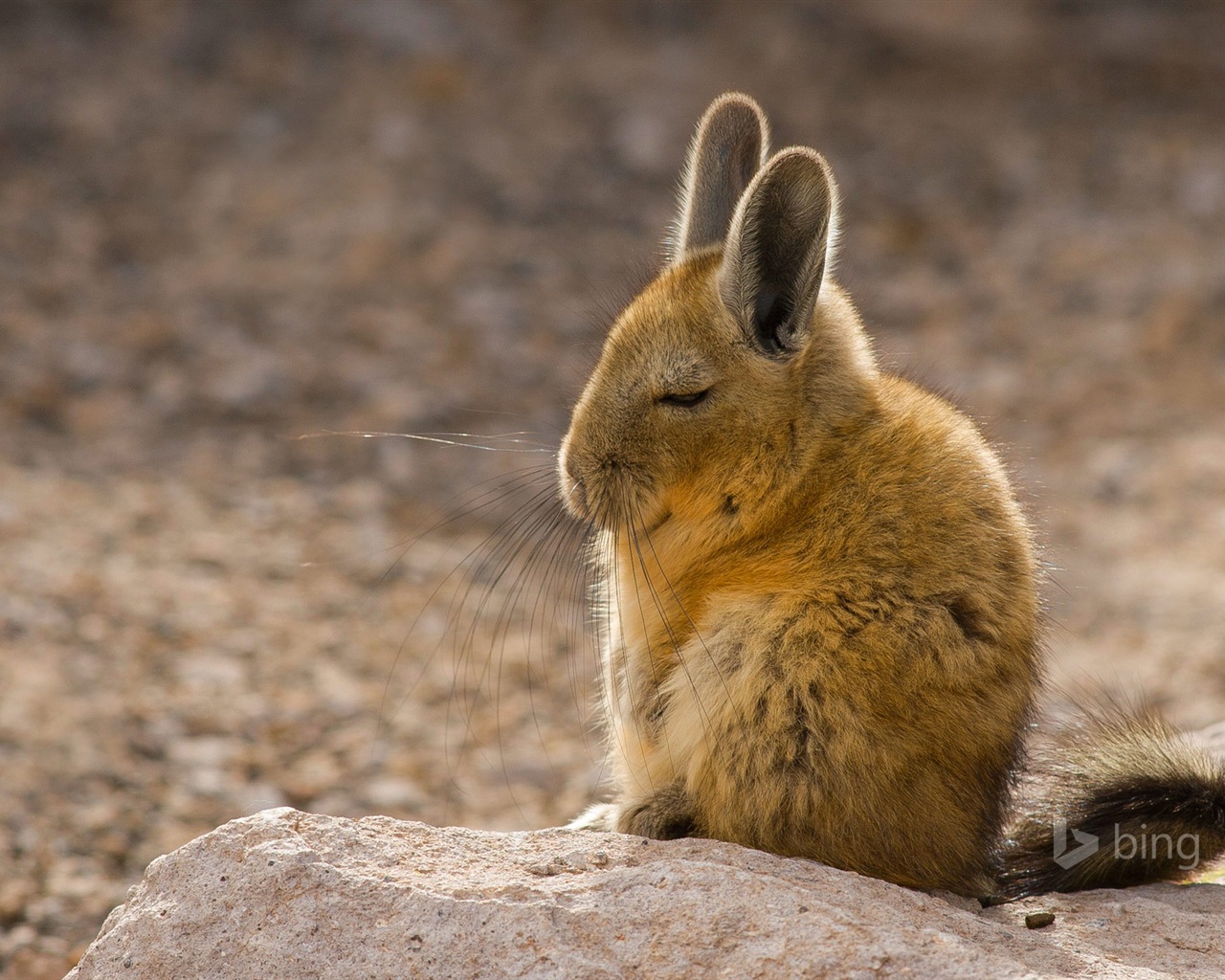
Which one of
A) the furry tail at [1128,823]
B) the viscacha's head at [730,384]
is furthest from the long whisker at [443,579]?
the furry tail at [1128,823]

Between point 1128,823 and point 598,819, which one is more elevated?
point 1128,823

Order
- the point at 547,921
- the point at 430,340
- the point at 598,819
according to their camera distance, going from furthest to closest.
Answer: the point at 430,340 → the point at 598,819 → the point at 547,921

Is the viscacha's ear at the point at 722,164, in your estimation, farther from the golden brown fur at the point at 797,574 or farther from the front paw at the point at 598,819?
the front paw at the point at 598,819

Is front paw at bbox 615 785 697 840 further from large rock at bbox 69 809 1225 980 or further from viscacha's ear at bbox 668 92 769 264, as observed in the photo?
viscacha's ear at bbox 668 92 769 264

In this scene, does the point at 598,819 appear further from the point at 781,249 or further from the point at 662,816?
the point at 781,249

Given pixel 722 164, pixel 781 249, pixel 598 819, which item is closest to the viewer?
pixel 781 249

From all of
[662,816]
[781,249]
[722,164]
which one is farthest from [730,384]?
[662,816]
